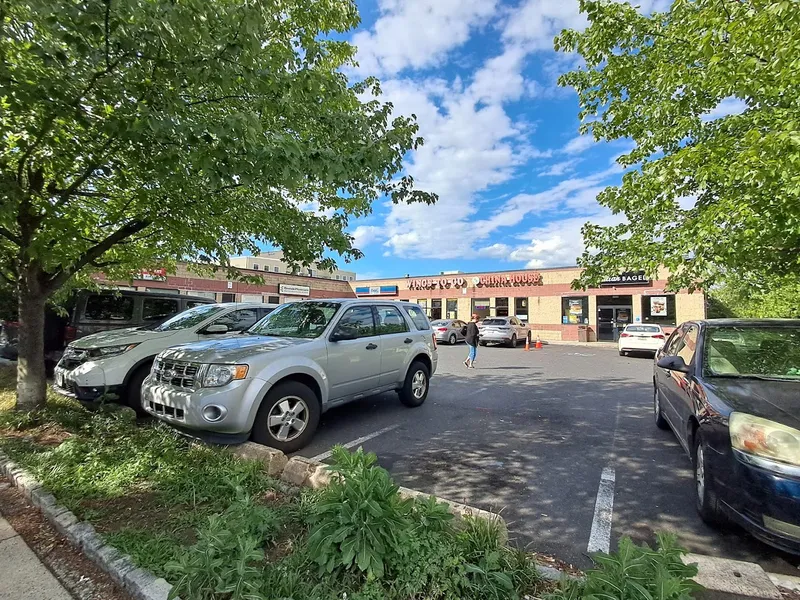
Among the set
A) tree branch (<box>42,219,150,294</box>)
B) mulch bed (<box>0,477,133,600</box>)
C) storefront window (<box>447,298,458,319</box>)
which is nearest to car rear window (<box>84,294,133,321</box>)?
tree branch (<box>42,219,150,294</box>)

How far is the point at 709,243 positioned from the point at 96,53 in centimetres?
694

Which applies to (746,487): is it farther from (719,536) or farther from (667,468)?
(667,468)

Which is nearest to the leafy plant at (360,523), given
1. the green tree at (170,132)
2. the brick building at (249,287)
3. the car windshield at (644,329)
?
the green tree at (170,132)

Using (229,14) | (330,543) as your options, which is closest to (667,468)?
(330,543)

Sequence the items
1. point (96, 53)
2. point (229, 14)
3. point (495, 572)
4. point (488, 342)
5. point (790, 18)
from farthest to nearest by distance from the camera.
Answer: point (488, 342), point (790, 18), point (229, 14), point (96, 53), point (495, 572)

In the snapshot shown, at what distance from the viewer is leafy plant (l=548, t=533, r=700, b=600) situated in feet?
5.67

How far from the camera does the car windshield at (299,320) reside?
5.52 meters

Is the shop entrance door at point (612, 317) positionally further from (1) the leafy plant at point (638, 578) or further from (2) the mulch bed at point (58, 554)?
(2) the mulch bed at point (58, 554)

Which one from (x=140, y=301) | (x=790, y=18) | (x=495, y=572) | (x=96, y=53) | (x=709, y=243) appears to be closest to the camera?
(x=495, y=572)

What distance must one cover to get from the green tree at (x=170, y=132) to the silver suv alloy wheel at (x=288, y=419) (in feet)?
7.23

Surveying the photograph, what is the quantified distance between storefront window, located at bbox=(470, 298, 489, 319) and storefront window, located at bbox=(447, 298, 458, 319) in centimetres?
156

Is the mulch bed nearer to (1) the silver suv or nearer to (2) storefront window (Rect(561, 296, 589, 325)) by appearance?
(1) the silver suv

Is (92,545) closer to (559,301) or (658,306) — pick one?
(559,301)

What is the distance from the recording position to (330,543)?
86.5 inches
